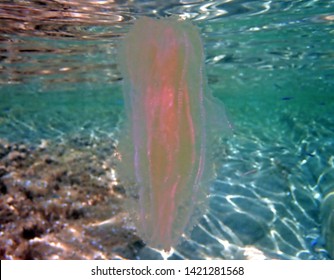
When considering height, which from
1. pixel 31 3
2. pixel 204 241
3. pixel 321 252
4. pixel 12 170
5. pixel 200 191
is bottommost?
pixel 321 252

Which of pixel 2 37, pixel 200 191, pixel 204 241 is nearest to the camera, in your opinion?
pixel 200 191

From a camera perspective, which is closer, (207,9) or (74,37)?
(207,9)

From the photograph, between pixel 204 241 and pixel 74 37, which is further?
pixel 74 37

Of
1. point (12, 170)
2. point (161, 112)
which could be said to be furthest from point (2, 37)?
point (161, 112)

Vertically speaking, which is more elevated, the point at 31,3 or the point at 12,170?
the point at 31,3

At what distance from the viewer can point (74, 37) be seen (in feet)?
34.1

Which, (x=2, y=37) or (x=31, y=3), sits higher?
(x=31, y=3)

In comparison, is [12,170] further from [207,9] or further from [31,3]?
[207,9]

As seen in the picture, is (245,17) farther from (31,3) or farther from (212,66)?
(212,66)

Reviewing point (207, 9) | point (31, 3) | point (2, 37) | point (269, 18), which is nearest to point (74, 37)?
point (2, 37)

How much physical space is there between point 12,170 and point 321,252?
6.91 metres

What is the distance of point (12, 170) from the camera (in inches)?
252

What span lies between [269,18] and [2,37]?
892cm

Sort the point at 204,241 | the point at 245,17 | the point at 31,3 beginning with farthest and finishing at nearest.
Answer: the point at 245,17 → the point at 31,3 → the point at 204,241
